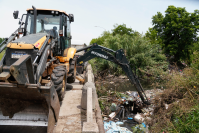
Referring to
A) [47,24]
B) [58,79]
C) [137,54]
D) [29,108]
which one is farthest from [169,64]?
[29,108]

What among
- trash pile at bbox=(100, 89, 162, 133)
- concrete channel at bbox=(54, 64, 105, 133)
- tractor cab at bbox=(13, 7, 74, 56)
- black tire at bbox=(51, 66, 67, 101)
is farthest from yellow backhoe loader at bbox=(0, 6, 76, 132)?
trash pile at bbox=(100, 89, 162, 133)

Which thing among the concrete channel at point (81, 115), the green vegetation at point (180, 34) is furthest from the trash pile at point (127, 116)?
the green vegetation at point (180, 34)

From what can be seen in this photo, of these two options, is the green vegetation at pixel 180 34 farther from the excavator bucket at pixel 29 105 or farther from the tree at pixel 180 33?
the excavator bucket at pixel 29 105

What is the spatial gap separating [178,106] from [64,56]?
4514 mm

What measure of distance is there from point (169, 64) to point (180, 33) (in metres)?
5.38

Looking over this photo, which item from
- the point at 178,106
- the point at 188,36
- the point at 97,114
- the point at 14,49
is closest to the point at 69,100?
the point at 97,114

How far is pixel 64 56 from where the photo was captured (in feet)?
20.2

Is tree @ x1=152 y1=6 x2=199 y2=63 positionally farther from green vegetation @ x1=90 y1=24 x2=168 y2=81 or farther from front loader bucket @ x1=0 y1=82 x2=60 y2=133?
front loader bucket @ x1=0 y1=82 x2=60 y2=133

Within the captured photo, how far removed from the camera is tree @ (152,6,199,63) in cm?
2261

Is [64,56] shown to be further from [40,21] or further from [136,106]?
[136,106]

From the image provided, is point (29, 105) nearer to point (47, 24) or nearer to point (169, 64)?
point (47, 24)

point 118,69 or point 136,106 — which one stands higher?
point 118,69

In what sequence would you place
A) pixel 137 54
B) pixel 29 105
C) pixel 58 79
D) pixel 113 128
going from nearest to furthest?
pixel 29 105
pixel 58 79
pixel 113 128
pixel 137 54

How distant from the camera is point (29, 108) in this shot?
3.43 m
